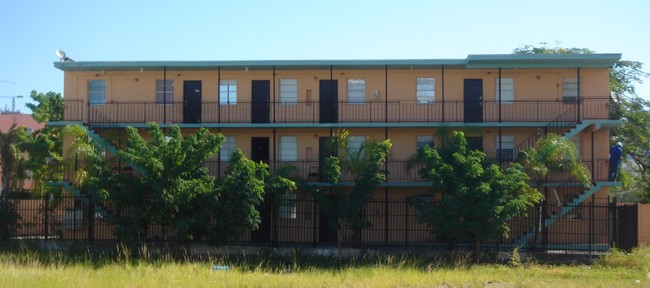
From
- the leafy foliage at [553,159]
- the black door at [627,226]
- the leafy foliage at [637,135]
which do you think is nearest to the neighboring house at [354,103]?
the leafy foliage at [553,159]

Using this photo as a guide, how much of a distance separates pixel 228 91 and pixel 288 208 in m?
6.18

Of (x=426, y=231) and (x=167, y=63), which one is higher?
(x=167, y=63)

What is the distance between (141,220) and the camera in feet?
87.6

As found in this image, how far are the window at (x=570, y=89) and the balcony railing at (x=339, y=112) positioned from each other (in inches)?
19.3

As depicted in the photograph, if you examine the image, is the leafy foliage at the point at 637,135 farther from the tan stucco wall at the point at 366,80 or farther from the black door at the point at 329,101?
→ the black door at the point at 329,101

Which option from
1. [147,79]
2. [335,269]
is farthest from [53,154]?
[335,269]

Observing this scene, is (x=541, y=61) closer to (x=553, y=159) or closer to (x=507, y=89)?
(x=507, y=89)

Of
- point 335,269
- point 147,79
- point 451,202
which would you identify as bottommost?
point 335,269

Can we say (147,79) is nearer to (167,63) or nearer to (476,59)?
(167,63)

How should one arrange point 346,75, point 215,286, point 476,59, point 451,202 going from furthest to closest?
point 346,75, point 476,59, point 451,202, point 215,286

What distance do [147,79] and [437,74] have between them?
12669mm

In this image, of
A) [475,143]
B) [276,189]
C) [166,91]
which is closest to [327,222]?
[276,189]

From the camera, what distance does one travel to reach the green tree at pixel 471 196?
25625mm

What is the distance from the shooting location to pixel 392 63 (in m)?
30.4
